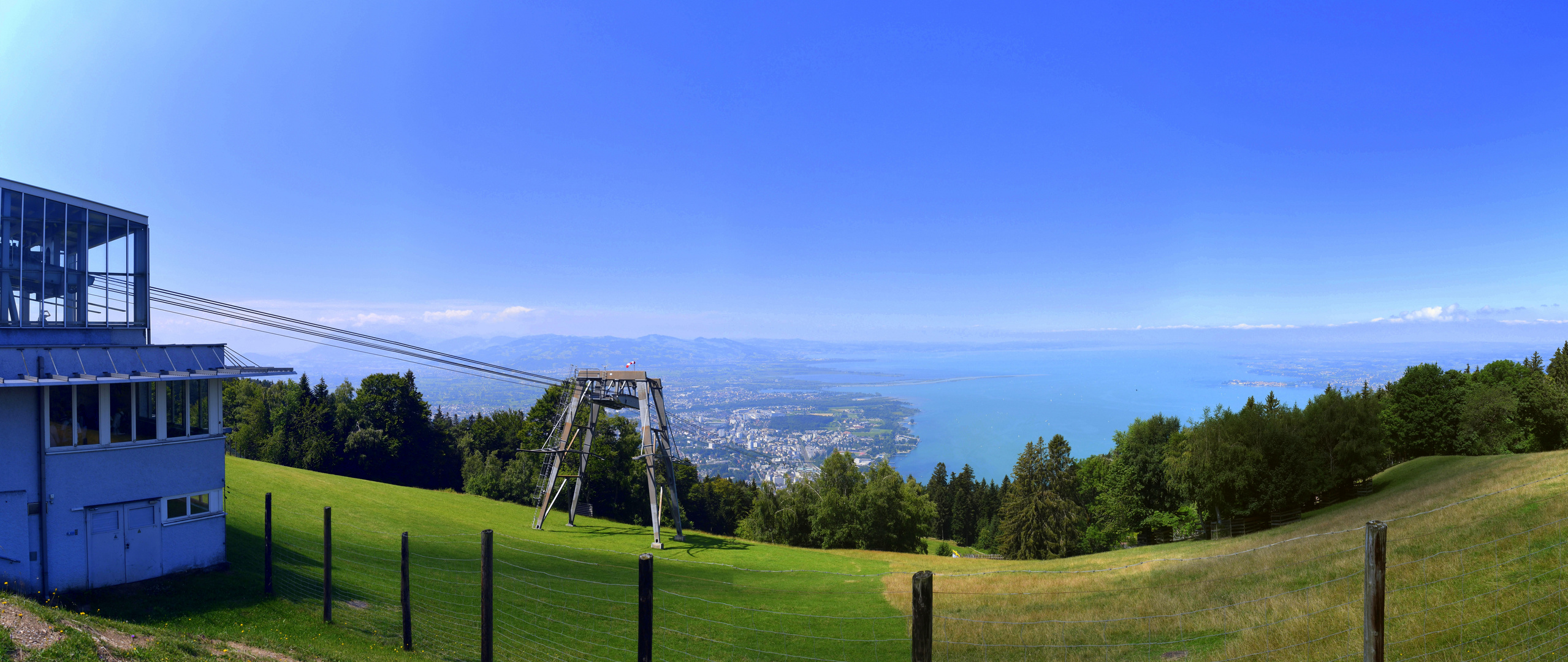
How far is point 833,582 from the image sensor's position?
18.2 m

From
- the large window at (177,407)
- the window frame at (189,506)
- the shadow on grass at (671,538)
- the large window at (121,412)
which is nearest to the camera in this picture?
the large window at (121,412)

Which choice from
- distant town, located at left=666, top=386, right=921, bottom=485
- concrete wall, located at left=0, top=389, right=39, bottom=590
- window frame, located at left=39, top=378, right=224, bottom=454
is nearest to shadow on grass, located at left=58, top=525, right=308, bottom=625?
concrete wall, located at left=0, top=389, right=39, bottom=590

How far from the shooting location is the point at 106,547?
493 inches

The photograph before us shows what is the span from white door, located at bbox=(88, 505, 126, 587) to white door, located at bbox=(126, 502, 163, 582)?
98 mm

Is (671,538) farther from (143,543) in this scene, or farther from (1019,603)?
(143,543)

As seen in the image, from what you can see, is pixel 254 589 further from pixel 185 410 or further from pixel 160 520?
pixel 185 410

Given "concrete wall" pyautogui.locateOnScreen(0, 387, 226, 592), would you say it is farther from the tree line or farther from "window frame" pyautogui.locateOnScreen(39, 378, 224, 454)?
the tree line

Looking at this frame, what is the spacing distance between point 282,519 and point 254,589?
30.6 feet

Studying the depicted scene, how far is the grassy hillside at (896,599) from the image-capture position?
27.1 ft

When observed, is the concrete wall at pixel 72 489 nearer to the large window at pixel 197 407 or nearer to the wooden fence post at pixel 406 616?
the large window at pixel 197 407

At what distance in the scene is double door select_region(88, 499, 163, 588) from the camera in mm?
12399

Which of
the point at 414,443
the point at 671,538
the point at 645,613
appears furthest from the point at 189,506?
the point at 414,443

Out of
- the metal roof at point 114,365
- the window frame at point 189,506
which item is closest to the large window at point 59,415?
the metal roof at point 114,365

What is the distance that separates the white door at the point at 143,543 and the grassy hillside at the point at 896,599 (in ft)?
2.45
